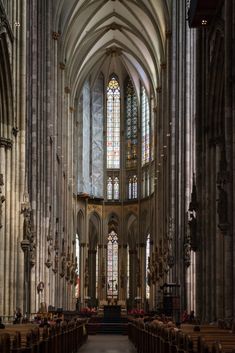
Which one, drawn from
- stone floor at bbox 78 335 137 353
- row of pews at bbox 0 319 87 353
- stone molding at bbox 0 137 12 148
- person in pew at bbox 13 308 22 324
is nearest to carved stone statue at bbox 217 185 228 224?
row of pews at bbox 0 319 87 353

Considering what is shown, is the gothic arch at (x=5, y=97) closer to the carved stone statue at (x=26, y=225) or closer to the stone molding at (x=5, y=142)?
the stone molding at (x=5, y=142)

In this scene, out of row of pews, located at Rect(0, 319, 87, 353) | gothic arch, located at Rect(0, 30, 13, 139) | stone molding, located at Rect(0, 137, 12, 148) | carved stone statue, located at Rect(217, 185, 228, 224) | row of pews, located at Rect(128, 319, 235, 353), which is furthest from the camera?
stone molding, located at Rect(0, 137, 12, 148)

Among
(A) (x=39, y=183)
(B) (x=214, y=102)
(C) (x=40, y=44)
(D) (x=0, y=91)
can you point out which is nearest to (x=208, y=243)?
(B) (x=214, y=102)

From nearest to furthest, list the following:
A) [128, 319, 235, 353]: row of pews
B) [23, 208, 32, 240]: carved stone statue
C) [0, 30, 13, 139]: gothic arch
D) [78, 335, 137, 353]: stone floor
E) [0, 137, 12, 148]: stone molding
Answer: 1. [128, 319, 235, 353]: row of pews
2. [78, 335, 137, 353]: stone floor
3. [0, 30, 13, 139]: gothic arch
4. [0, 137, 12, 148]: stone molding
5. [23, 208, 32, 240]: carved stone statue

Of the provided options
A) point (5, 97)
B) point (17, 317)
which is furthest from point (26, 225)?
point (5, 97)

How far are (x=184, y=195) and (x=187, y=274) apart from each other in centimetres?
534

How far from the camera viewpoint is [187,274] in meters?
47.0

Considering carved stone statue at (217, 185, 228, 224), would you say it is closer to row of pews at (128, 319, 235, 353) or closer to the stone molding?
row of pews at (128, 319, 235, 353)

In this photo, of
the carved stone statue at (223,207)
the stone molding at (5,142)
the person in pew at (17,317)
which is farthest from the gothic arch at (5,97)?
the carved stone statue at (223,207)

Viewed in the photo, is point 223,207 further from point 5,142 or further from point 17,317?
point 5,142

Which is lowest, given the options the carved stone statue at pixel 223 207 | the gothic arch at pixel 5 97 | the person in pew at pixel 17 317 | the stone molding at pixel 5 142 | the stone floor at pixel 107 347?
the stone floor at pixel 107 347

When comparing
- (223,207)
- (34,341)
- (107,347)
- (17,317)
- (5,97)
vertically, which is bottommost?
(107,347)

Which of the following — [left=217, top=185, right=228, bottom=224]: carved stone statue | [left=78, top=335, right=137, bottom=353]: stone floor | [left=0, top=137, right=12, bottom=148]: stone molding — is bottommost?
[left=78, top=335, right=137, bottom=353]: stone floor

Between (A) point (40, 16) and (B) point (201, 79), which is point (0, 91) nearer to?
(B) point (201, 79)
